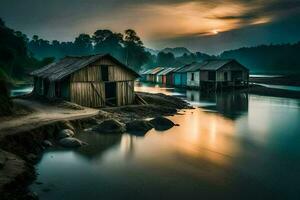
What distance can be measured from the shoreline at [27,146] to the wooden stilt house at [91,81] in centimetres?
226

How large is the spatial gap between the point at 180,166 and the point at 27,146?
9119mm

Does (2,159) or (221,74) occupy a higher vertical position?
(221,74)

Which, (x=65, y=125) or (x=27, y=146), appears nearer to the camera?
(x=27, y=146)

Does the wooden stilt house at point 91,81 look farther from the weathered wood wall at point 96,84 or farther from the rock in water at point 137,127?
the rock in water at point 137,127

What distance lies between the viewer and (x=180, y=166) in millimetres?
16750

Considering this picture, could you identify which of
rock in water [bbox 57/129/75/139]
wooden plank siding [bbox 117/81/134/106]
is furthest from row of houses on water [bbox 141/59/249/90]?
rock in water [bbox 57/129/75/139]

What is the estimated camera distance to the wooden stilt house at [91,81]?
29797 millimetres

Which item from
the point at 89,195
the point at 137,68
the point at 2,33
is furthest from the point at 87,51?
the point at 89,195

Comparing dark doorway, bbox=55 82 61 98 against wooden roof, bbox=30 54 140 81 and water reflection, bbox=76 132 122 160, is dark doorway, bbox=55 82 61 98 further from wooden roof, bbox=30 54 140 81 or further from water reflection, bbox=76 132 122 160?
water reflection, bbox=76 132 122 160

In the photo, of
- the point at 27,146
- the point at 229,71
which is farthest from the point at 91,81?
the point at 229,71

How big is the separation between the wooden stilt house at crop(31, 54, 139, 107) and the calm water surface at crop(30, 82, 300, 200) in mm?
8408

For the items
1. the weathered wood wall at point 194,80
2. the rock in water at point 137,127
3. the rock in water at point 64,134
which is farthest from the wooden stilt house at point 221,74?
the rock in water at point 64,134

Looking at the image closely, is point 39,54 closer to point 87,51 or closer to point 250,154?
point 87,51

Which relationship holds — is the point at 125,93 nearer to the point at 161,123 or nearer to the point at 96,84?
the point at 96,84
